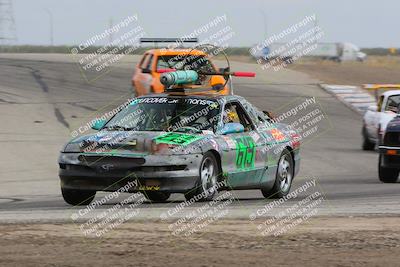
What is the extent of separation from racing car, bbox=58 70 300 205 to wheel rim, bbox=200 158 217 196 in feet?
0.04

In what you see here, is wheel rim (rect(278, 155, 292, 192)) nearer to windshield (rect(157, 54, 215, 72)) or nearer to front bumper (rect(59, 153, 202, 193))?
windshield (rect(157, 54, 215, 72))

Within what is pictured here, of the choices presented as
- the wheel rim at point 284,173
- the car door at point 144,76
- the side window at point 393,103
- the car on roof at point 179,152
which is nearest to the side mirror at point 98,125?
the car on roof at point 179,152

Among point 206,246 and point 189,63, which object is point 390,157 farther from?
point 206,246

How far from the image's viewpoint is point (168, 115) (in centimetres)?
1310

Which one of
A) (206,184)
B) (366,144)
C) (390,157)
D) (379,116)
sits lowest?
(366,144)

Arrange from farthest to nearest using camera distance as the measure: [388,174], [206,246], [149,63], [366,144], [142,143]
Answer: [149,63], [366,144], [388,174], [142,143], [206,246]

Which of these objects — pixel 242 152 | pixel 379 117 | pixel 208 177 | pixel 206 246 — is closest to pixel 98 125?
pixel 208 177

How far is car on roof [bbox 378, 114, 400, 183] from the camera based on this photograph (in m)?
16.7

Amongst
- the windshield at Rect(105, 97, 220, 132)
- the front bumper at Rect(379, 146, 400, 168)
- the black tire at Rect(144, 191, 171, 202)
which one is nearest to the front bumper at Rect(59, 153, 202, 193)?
the black tire at Rect(144, 191, 171, 202)

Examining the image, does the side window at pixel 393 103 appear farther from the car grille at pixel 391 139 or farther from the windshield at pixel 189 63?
the windshield at pixel 189 63

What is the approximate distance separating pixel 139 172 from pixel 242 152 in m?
1.80

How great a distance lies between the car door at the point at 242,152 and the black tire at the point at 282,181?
496mm

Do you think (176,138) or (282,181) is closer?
(176,138)

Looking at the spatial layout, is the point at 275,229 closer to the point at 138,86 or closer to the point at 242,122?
the point at 242,122
